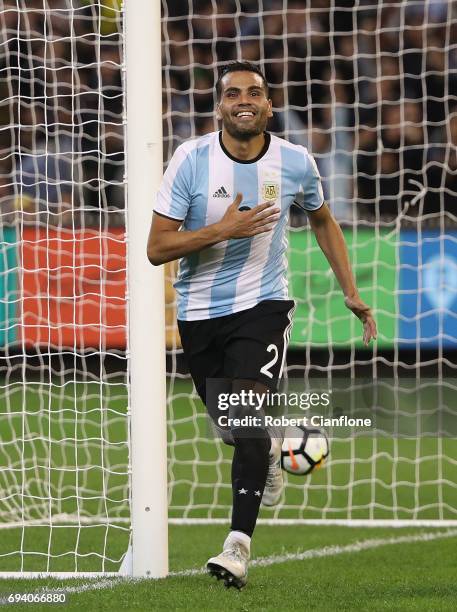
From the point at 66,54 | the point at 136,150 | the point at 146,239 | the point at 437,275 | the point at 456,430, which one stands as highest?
the point at 66,54

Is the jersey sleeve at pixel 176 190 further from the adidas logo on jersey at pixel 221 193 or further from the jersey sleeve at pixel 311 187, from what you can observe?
the jersey sleeve at pixel 311 187

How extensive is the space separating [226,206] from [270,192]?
19 cm

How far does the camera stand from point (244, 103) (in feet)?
15.3

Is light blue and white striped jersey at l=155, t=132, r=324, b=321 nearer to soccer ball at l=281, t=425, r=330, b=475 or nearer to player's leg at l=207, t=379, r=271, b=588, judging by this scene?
player's leg at l=207, t=379, r=271, b=588

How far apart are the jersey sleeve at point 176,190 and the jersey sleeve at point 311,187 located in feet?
1.64

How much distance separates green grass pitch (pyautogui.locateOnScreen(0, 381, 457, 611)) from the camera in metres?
4.51

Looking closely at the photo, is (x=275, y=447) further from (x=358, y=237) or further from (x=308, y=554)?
(x=358, y=237)

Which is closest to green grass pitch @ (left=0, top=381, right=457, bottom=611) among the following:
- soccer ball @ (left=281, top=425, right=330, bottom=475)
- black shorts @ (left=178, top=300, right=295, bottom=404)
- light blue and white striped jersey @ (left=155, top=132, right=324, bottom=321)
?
soccer ball @ (left=281, top=425, right=330, bottom=475)

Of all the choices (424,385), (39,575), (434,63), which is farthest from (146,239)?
(434,63)

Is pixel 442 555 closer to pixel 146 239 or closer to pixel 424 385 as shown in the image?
pixel 146 239

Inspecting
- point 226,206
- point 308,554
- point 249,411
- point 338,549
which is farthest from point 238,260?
point 338,549

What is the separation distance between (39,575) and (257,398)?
122 cm

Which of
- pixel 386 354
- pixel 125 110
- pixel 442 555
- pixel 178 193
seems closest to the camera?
pixel 178 193

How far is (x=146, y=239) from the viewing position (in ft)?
16.1
